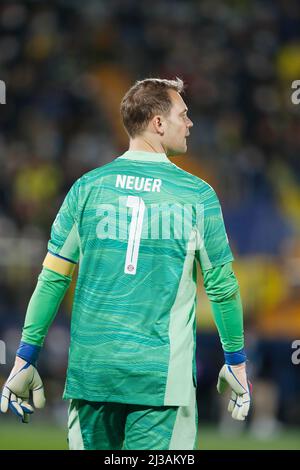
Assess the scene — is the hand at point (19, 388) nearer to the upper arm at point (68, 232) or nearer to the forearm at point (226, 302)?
the upper arm at point (68, 232)

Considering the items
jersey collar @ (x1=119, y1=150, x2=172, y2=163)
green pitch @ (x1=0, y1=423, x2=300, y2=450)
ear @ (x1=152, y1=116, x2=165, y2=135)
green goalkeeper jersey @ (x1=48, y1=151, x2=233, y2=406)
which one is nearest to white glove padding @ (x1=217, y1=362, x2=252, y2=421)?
green goalkeeper jersey @ (x1=48, y1=151, x2=233, y2=406)

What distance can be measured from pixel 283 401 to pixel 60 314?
246 cm

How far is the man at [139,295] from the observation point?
4414 mm

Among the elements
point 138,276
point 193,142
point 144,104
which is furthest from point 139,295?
point 193,142

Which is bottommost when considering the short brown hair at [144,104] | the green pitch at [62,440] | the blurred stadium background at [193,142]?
the green pitch at [62,440]

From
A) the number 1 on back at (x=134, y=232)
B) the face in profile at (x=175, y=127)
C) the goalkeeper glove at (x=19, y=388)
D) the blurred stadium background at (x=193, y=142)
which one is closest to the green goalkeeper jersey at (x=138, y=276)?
the number 1 on back at (x=134, y=232)

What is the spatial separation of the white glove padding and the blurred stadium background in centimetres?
492

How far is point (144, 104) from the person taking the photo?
4574 millimetres

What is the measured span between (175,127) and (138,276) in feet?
2.15

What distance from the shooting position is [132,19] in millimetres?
16609

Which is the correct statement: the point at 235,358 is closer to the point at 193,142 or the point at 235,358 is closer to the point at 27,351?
the point at 27,351
